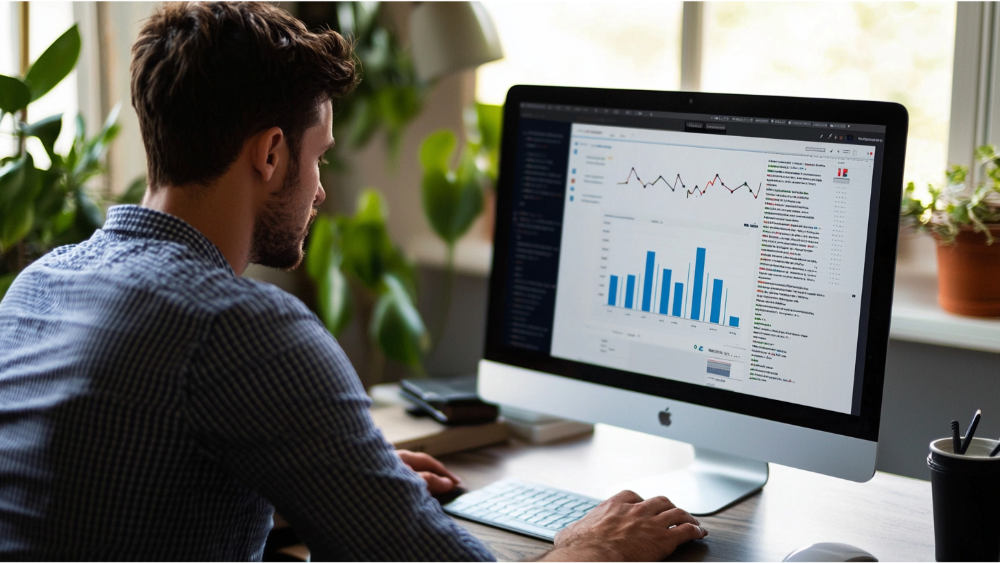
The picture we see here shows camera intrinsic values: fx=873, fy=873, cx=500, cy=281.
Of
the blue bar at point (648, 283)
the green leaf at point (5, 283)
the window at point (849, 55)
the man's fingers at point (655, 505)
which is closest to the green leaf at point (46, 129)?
the green leaf at point (5, 283)

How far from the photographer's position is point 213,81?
0.94m

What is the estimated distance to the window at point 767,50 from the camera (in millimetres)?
1722

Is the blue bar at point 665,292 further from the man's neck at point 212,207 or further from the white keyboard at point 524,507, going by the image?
the man's neck at point 212,207

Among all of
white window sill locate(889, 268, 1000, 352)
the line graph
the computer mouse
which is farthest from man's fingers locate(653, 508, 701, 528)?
white window sill locate(889, 268, 1000, 352)

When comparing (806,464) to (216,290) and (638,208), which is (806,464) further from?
(216,290)

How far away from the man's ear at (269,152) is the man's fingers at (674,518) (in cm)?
60

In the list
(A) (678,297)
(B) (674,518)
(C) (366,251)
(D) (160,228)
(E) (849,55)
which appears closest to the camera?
(D) (160,228)

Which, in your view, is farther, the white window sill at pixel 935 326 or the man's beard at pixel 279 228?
the white window sill at pixel 935 326

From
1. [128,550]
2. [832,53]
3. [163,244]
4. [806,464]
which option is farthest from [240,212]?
[832,53]

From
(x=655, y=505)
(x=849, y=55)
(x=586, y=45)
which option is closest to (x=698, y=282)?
(x=655, y=505)

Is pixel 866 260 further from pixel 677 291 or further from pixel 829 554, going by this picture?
pixel 829 554

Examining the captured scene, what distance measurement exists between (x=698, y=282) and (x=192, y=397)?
635 millimetres

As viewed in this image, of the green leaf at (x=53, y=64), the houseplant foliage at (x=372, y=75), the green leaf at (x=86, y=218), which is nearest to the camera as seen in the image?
the green leaf at (x=53, y=64)

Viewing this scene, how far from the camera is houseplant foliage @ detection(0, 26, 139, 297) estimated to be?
4.71 ft
